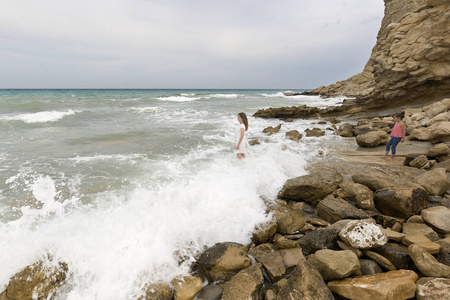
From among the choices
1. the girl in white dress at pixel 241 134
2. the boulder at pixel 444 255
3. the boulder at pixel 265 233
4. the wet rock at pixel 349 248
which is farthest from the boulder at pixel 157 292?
the girl in white dress at pixel 241 134

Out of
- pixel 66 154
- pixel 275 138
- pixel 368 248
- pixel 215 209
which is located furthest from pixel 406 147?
pixel 66 154

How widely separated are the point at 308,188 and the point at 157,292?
3296 millimetres

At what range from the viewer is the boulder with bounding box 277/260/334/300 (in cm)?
219

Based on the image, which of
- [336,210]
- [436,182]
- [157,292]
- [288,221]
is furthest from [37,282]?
[436,182]

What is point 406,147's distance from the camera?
726cm

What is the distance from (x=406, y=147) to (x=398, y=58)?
25.3 feet

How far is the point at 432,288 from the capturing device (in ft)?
6.94

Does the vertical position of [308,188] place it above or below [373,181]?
below

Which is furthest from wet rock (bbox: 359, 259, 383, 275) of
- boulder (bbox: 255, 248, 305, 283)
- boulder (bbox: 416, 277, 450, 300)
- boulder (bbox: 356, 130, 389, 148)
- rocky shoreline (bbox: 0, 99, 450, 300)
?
boulder (bbox: 356, 130, 389, 148)

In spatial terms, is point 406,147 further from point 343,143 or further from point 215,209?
point 215,209

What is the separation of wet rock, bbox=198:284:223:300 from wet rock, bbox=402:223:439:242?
2851mm

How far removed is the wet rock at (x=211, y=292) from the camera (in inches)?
101

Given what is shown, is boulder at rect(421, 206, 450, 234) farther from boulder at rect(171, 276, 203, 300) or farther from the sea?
boulder at rect(171, 276, 203, 300)

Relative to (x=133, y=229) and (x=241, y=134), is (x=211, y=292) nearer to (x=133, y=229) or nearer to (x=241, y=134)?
(x=133, y=229)
